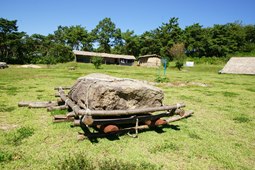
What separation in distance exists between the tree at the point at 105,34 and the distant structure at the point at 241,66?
5945 cm

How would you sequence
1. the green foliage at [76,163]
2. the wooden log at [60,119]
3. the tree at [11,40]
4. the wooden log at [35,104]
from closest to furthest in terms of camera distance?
1. the green foliage at [76,163]
2. the wooden log at [60,119]
3. the wooden log at [35,104]
4. the tree at [11,40]

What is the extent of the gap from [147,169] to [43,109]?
6555 mm

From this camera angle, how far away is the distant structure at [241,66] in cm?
4007

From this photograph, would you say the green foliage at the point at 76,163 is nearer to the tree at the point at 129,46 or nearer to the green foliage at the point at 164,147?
the green foliage at the point at 164,147

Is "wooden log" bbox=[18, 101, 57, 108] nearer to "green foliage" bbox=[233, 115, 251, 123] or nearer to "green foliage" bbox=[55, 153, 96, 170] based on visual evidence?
"green foliage" bbox=[55, 153, 96, 170]

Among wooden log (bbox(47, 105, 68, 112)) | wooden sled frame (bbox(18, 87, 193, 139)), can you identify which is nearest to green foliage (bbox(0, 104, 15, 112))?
wooden log (bbox(47, 105, 68, 112))

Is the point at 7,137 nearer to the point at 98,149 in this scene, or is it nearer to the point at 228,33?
the point at 98,149

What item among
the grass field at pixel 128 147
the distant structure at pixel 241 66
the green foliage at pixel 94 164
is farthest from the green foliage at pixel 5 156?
the distant structure at pixel 241 66

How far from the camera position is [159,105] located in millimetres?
7484

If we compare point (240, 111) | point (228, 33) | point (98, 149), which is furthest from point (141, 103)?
point (228, 33)

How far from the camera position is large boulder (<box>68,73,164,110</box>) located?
6.21 m

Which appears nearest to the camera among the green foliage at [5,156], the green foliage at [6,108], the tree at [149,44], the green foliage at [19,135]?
the green foliage at [5,156]

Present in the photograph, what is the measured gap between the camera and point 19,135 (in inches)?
245

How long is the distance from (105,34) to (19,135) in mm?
90038
